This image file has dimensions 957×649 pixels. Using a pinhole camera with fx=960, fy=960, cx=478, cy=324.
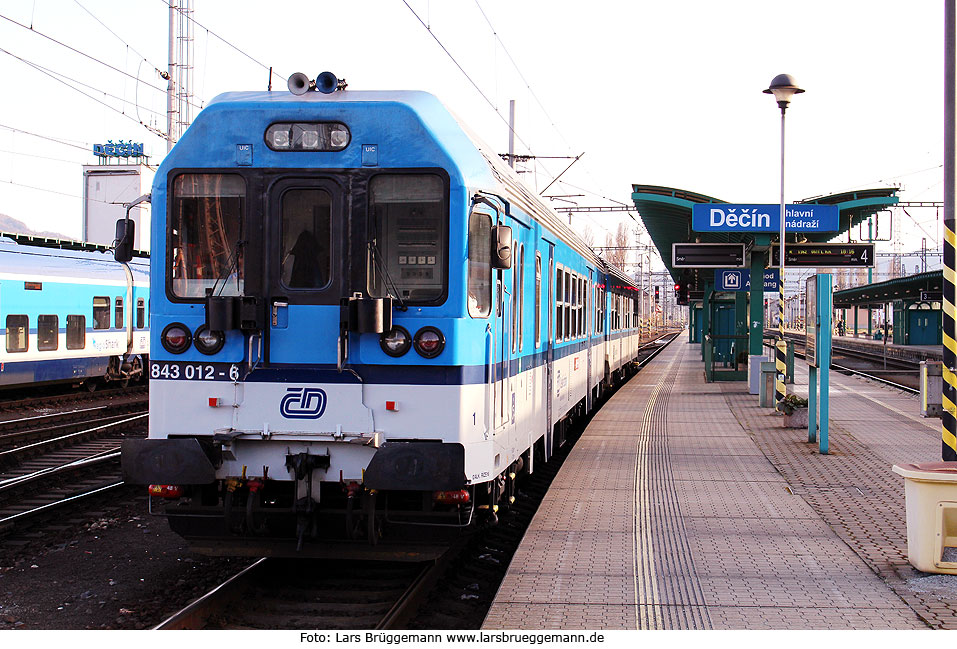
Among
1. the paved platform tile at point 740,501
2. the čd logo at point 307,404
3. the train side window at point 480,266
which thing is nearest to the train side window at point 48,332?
the paved platform tile at point 740,501

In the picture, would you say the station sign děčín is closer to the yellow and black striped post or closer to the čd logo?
the yellow and black striped post

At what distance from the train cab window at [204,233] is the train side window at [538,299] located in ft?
11.1

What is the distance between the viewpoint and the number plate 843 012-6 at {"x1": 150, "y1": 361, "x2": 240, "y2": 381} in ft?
20.9

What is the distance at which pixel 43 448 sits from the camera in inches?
522

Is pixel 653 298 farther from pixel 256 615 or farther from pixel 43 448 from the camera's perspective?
pixel 256 615

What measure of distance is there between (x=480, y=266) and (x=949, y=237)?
416 cm

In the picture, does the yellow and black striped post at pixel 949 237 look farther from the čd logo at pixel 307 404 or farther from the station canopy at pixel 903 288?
the station canopy at pixel 903 288

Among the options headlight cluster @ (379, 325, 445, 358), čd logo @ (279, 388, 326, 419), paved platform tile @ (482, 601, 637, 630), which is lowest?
paved platform tile @ (482, 601, 637, 630)

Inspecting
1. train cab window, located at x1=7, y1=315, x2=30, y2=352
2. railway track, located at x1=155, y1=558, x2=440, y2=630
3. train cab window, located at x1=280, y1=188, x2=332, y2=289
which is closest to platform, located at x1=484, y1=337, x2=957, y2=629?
railway track, located at x1=155, y1=558, x2=440, y2=630

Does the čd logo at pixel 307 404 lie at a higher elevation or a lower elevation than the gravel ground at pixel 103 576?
higher

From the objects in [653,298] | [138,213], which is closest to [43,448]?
[138,213]

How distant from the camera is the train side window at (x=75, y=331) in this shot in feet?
67.9

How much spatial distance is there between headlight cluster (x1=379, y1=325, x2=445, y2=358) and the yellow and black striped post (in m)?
4.50

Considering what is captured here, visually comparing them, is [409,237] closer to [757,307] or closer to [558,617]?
[558,617]
